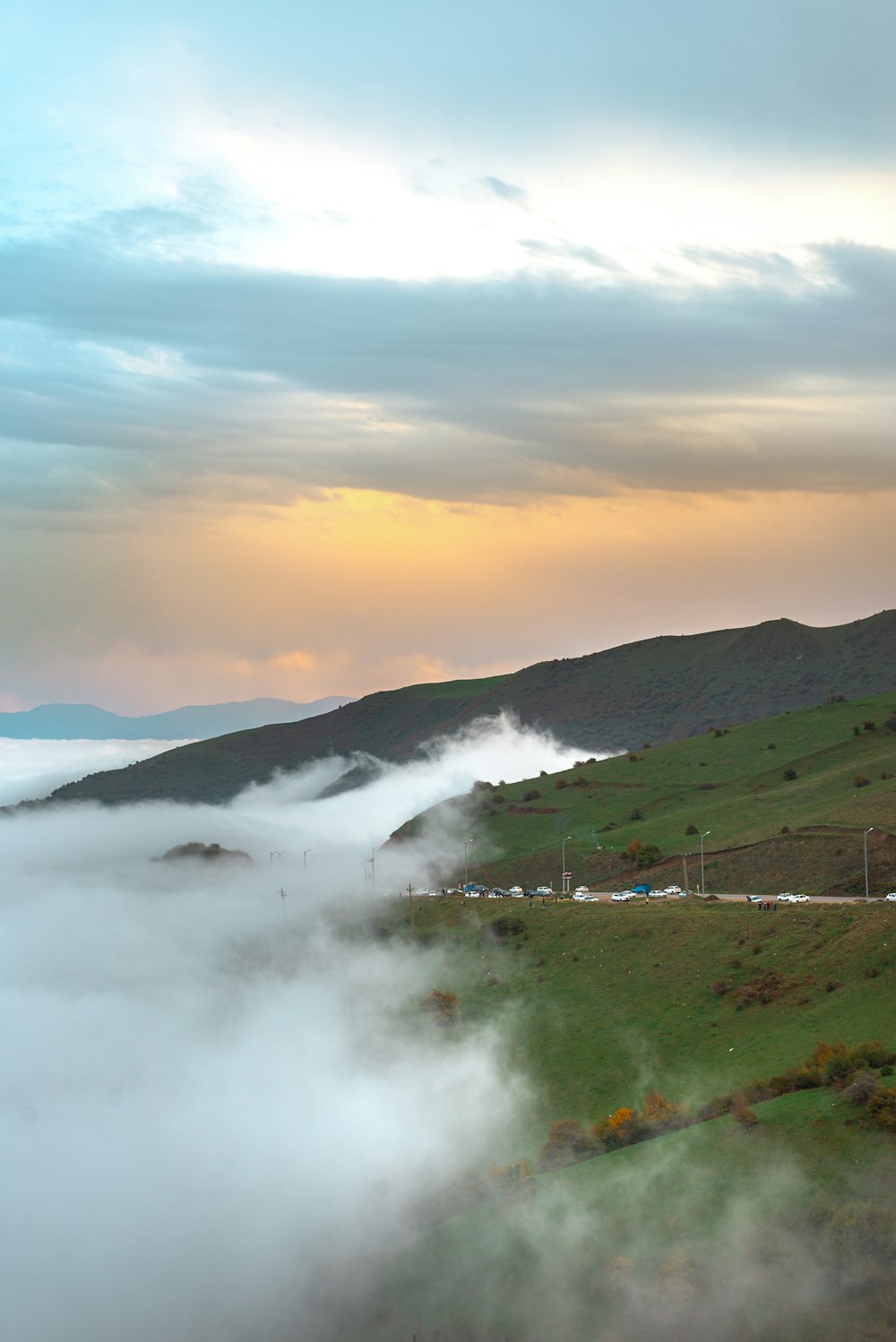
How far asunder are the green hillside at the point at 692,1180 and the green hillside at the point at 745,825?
73.9ft

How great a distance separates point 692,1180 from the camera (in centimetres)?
6334

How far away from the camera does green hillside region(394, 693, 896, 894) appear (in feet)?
425

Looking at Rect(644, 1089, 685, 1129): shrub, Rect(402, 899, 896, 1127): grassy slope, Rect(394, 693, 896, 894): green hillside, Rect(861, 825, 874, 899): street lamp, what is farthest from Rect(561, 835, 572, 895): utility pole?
Rect(644, 1089, 685, 1129): shrub

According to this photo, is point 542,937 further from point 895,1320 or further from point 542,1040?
point 895,1320

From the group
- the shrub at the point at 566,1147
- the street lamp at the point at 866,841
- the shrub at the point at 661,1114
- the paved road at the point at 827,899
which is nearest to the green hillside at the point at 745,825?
the street lamp at the point at 866,841

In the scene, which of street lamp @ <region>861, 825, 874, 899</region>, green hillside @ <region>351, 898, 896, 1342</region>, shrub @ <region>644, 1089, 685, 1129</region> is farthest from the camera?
street lamp @ <region>861, 825, 874, 899</region>

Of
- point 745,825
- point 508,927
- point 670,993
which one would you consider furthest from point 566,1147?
point 745,825

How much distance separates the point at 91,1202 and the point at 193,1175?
12700mm

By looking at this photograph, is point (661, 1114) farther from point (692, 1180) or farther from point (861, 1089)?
point (861, 1089)

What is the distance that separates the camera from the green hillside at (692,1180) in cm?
5456

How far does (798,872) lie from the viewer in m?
129

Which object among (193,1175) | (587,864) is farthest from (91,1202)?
(587,864)

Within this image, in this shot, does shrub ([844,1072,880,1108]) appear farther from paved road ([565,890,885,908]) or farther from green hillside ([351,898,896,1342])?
paved road ([565,890,885,908])

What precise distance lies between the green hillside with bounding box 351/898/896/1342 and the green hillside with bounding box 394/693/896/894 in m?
22.5
